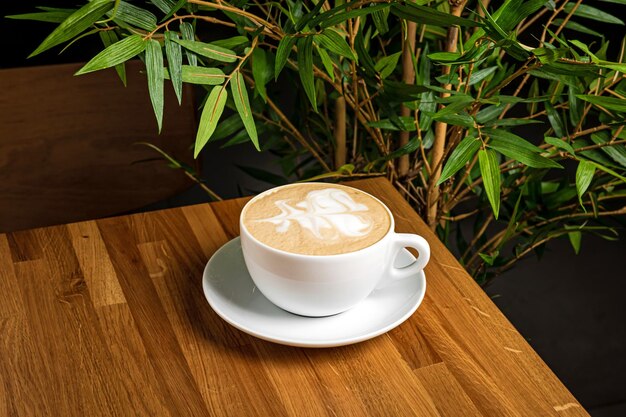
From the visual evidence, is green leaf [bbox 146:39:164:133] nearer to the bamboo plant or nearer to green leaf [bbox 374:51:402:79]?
the bamboo plant

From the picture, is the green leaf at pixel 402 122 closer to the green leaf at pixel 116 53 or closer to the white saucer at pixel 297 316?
the white saucer at pixel 297 316

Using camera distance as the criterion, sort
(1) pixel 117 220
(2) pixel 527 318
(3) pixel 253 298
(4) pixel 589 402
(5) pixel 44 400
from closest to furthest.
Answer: (5) pixel 44 400 < (3) pixel 253 298 < (1) pixel 117 220 < (4) pixel 589 402 < (2) pixel 527 318

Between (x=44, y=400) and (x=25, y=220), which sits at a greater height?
(x=44, y=400)

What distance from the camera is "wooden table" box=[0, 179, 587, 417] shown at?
62 centimetres

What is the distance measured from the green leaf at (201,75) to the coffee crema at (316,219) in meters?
0.12

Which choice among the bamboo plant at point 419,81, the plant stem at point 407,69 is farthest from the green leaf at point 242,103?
the plant stem at point 407,69

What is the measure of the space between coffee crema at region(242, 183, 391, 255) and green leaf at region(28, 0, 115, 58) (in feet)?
0.72

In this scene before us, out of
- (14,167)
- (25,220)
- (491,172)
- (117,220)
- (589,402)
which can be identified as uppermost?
Answer: (491,172)

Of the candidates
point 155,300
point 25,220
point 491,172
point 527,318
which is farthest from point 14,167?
point 527,318

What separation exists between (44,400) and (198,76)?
0.33 metres

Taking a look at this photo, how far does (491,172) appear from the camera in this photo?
78 cm

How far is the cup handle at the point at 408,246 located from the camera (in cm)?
70

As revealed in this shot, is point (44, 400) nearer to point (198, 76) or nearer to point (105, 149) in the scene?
point (198, 76)

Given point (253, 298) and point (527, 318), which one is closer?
point (253, 298)
